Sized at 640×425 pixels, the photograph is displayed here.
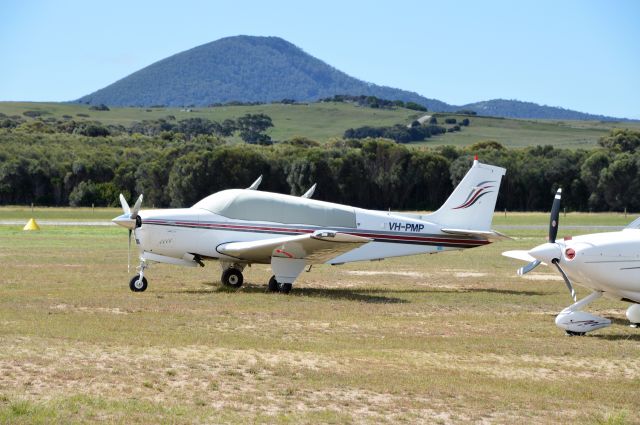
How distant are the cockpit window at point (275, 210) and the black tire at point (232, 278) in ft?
4.05

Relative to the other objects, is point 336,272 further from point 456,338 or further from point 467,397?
point 467,397

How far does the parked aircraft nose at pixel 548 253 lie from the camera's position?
45.5 feet

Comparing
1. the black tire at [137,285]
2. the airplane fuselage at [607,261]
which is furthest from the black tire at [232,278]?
the airplane fuselage at [607,261]

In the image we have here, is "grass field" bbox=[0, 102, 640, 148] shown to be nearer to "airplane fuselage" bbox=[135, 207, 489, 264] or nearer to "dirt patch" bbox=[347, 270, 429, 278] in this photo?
"dirt patch" bbox=[347, 270, 429, 278]

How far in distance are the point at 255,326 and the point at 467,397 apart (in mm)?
5373

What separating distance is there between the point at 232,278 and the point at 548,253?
8.17 meters

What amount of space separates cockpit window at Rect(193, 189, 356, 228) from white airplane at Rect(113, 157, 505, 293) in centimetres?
2

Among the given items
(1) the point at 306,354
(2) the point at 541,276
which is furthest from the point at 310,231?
(1) the point at 306,354

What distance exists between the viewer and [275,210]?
65.2 ft

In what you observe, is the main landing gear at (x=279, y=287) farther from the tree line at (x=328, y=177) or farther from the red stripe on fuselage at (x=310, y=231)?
the tree line at (x=328, y=177)

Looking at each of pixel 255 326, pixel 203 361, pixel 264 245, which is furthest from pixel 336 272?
pixel 203 361

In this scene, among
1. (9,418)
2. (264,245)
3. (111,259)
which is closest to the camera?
(9,418)

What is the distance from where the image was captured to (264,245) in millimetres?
18703

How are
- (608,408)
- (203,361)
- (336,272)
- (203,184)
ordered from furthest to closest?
1. (203,184)
2. (336,272)
3. (203,361)
4. (608,408)
